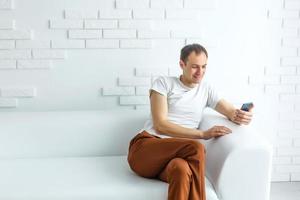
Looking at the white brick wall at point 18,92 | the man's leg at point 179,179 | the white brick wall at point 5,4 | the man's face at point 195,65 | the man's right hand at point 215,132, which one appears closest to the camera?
the man's leg at point 179,179

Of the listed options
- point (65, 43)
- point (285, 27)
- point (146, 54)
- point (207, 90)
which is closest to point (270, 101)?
point (285, 27)

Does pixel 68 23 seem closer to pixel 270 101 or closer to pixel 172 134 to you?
pixel 172 134

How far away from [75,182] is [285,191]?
5.30 ft

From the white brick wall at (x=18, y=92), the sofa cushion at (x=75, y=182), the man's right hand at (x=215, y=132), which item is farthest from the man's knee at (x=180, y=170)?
the white brick wall at (x=18, y=92)

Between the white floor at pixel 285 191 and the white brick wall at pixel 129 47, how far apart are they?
2.13ft

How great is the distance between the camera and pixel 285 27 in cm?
325

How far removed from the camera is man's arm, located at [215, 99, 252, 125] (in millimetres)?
2592

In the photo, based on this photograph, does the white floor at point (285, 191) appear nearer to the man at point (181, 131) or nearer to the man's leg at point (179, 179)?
the man at point (181, 131)

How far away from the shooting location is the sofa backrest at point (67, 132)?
2883mm

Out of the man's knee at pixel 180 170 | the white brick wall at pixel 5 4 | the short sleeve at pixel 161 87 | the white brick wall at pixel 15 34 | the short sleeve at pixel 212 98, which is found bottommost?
the man's knee at pixel 180 170

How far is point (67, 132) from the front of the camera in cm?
292

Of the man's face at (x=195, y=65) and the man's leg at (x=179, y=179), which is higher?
the man's face at (x=195, y=65)

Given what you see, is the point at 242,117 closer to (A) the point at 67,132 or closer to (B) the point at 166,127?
(B) the point at 166,127

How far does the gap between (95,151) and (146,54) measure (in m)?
0.74
